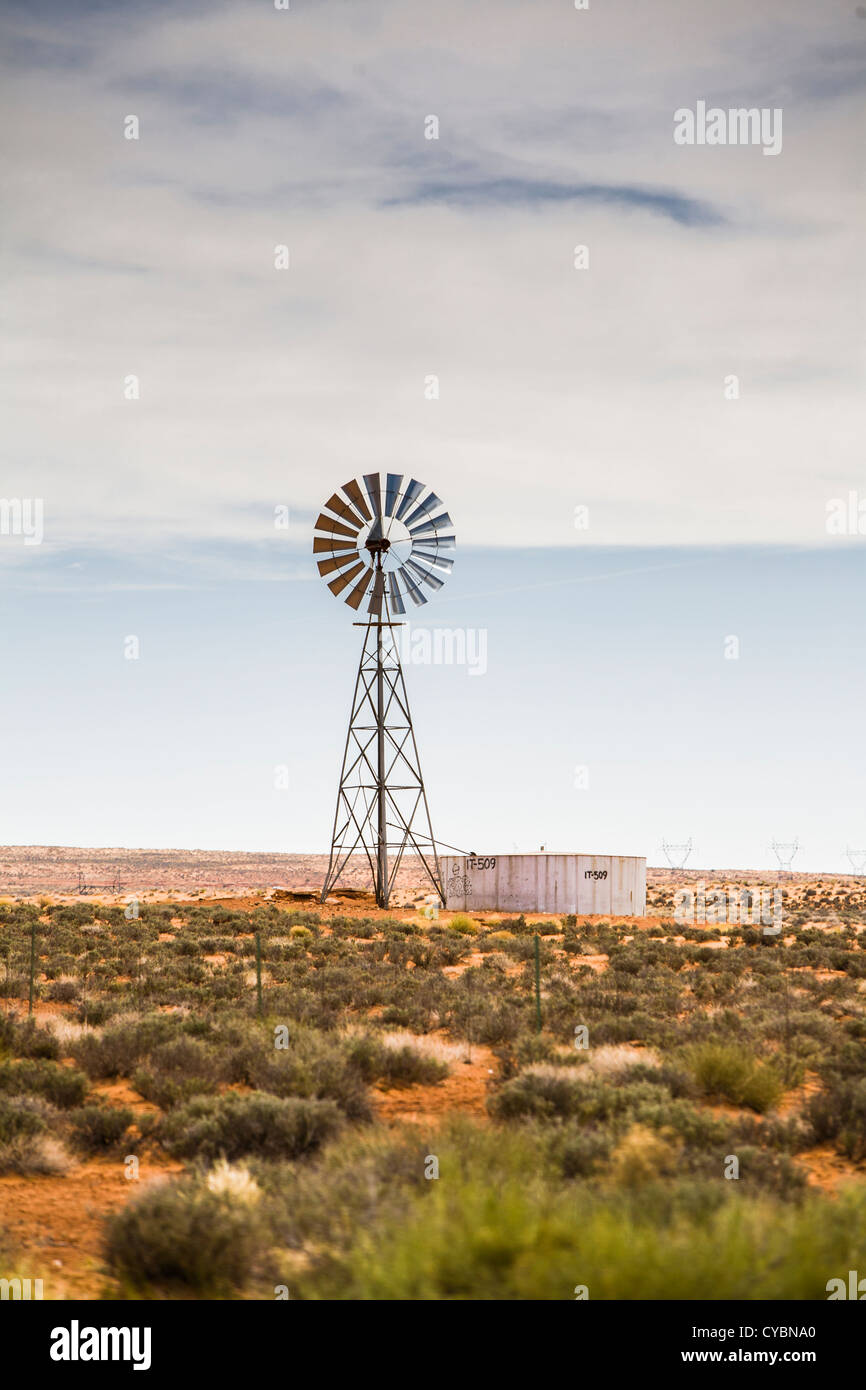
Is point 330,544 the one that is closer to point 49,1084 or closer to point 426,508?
point 426,508

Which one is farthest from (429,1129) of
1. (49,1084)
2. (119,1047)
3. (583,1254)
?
(119,1047)

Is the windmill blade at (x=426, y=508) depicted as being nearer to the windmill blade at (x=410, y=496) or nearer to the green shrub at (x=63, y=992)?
the windmill blade at (x=410, y=496)

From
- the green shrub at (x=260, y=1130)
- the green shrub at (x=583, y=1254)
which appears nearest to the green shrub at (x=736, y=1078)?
the green shrub at (x=260, y=1130)

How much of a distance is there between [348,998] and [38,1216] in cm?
1154

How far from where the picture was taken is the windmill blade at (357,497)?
45.4 meters

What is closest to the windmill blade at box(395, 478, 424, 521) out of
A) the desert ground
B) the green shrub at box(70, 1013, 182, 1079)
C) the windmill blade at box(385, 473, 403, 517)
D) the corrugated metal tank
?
the windmill blade at box(385, 473, 403, 517)

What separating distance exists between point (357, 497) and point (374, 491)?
0.74 m

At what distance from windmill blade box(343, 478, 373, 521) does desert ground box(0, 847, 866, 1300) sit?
71.0ft

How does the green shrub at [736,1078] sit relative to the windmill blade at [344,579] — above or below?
below

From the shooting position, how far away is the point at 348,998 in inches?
836

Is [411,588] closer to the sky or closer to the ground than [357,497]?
closer to the ground

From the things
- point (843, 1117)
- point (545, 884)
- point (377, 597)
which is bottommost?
point (545, 884)

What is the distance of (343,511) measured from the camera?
45.9m

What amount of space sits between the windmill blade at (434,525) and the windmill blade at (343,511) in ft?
7.12
